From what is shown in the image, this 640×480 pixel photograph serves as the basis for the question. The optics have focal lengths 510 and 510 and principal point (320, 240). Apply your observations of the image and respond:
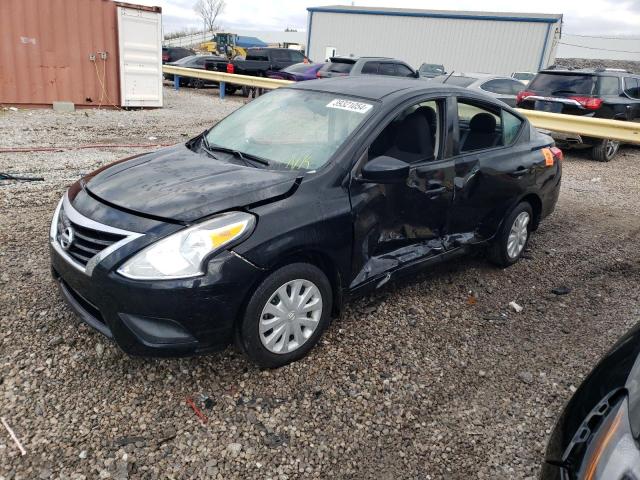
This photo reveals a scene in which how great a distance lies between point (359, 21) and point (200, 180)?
37.7 meters

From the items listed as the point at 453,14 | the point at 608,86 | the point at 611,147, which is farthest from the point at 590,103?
the point at 453,14

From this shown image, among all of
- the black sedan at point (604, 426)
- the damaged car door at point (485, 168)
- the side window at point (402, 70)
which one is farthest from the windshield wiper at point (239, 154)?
the side window at point (402, 70)

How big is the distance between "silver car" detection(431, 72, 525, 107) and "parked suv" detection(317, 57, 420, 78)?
1.63m

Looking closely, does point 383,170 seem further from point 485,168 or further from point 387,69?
point 387,69

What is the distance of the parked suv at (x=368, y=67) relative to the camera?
13258 millimetres

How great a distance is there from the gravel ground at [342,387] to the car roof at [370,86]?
1.54 m

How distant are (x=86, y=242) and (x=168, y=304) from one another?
2.04 feet

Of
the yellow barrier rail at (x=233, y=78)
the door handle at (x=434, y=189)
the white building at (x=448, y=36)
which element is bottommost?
the yellow barrier rail at (x=233, y=78)

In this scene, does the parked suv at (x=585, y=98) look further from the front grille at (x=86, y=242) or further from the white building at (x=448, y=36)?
the white building at (x=448, y=36)

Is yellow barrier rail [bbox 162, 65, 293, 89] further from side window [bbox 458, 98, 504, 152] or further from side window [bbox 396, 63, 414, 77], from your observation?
side window [bbox 458, 98, 504, 152]

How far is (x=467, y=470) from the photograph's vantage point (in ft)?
7.97

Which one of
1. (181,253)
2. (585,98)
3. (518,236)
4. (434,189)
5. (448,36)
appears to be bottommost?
(518,236)

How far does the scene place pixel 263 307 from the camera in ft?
9.04

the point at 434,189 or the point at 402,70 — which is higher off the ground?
the point at 402,70
